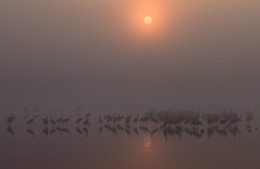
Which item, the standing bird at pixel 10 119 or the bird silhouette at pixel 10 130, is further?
the bird silhouette at pixel 10 130

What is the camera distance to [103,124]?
158 inches

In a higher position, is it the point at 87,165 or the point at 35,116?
the point at 35,116

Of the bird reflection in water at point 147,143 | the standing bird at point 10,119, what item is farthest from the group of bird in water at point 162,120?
the bird reflection in water at point 147,143

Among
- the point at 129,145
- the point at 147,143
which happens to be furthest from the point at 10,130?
the point at 147,143

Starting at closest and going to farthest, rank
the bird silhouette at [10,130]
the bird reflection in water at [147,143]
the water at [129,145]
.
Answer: the water at [129,145] → the bird silhouette at [10,130] → the bird reflection in water at [147,143]

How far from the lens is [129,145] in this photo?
4820mm

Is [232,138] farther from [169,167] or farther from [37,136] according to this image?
[37,136]

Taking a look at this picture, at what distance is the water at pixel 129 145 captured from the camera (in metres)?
3.81

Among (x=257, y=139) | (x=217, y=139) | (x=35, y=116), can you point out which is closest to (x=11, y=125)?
(x=35, y=116)

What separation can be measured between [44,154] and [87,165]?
1.02 metres

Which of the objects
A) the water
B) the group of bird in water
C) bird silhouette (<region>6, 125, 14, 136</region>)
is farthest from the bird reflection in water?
bird silhouette (<region>6, 125, 14, 136</region>)

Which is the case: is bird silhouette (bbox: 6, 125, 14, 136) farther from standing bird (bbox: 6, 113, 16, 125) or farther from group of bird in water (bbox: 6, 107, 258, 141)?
standing bird (bbox: 6, 113, 16, 125)

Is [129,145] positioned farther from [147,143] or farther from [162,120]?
[162,120]

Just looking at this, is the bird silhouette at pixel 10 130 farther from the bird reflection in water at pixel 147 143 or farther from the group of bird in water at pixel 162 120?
the bird reflection in water at pixel 147 143
